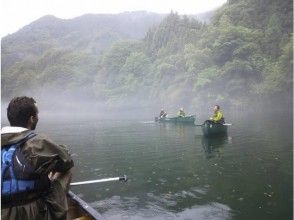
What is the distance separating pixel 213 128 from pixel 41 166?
20.3m

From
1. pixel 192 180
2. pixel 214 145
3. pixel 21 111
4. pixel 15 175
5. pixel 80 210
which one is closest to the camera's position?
pixel 15 175

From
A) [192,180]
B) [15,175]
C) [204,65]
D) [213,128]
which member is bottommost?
[192,180]

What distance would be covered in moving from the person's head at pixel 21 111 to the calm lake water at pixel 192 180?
221cm

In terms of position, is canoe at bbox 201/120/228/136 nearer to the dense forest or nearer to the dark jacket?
the dark jacket

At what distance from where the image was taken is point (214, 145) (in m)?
20.1

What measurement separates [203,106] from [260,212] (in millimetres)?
57657

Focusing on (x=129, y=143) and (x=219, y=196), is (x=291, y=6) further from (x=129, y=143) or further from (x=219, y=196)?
(x=219, y=196)

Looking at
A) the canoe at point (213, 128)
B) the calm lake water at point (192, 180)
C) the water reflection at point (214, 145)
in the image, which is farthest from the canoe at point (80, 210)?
the canoe at point (213, 128)

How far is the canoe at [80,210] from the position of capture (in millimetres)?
5930

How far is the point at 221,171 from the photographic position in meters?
13.2

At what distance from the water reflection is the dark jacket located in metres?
13.4

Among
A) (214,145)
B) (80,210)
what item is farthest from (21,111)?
(214,145)

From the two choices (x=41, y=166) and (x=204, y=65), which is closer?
(x=41, y=166)

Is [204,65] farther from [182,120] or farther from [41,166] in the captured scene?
[41,166]
